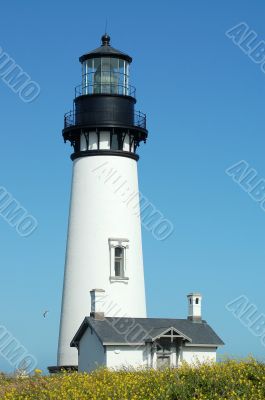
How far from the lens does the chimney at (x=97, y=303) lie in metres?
35.6

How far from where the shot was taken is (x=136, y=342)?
3475cm

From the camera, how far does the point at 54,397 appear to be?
20594mm

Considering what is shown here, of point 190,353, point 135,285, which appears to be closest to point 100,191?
point 135,285

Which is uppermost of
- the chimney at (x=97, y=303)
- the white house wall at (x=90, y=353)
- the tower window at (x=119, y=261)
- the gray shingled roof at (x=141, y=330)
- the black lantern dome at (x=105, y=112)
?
the black lantern dome at (x=105, y=112)

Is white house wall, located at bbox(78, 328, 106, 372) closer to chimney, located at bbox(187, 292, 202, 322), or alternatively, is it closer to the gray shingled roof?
the gray shingled roof

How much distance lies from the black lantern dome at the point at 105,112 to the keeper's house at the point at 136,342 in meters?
6.58

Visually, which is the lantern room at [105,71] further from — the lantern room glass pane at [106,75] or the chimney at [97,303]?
the chimney at [97,303]

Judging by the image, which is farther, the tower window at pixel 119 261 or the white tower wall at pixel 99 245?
the tower window at pixel 119 261

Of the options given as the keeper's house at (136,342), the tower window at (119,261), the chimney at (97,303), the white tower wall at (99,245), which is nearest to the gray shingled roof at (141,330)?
the keeper's house at (136,342)

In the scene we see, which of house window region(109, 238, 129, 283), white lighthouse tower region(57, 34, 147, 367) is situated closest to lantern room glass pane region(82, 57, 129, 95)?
white lighthouse tower region(57, 34, 147, 367)

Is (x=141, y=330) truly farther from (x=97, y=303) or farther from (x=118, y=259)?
(x=118, y=259)

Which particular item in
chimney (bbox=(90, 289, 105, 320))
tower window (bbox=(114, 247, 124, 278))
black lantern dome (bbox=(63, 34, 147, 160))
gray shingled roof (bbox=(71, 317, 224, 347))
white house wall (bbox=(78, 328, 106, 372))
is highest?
black lantern dome (bbox=(63, 34, 147, 160))

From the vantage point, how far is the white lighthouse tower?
37031mm

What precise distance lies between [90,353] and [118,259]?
4328 mm
